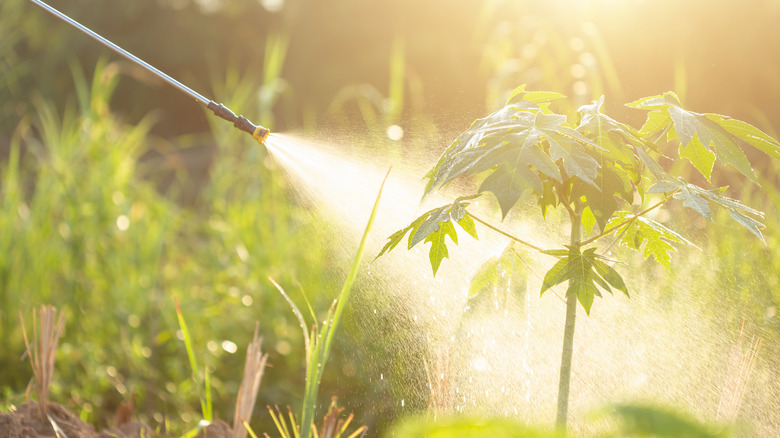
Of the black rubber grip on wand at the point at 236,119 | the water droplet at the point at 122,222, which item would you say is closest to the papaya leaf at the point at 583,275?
the black rubber grip on wand at the point at 236,119

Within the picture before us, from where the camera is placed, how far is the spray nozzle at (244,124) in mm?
1222

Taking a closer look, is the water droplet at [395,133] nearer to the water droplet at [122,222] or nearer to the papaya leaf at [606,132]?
the water droplet at [122,222]

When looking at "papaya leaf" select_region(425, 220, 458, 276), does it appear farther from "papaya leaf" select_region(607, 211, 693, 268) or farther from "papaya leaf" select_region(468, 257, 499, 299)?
"papaya leaf" select_region(607, 211, 693, 268)

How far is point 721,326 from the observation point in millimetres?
1779

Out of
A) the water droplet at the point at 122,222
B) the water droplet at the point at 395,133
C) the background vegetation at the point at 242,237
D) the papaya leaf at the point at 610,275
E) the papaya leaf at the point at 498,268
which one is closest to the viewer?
the papaya leaf at the point at 610,275

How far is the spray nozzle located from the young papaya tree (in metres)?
0.40

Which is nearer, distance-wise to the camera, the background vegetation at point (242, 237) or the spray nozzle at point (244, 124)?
the spray nozzle at point (244, 124)

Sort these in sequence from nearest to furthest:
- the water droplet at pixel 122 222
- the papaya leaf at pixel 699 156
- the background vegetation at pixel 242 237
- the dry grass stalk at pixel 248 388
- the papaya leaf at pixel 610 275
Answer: the papaya leaf at pixel 610 275 → the papaya leaf at pixel 699 156 → the dry grass stalk at pixel 248 388 → the background vegetation at pixel 242 237 → the water droplet at pixel 122 222

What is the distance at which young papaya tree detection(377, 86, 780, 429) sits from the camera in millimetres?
764

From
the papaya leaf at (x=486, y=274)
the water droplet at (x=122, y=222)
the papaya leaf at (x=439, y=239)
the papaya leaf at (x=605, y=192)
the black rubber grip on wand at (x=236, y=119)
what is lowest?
the water droplet at (x=122, y=222)

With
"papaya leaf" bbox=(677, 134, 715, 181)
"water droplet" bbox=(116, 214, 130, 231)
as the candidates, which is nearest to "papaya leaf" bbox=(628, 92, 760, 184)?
"papaya leaf" bbox=(677, 134, 715, 181)

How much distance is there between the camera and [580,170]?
0.75 metres

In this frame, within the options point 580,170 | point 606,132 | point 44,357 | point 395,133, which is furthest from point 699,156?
point 395,133

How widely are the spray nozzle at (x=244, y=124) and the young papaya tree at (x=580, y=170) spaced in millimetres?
397
